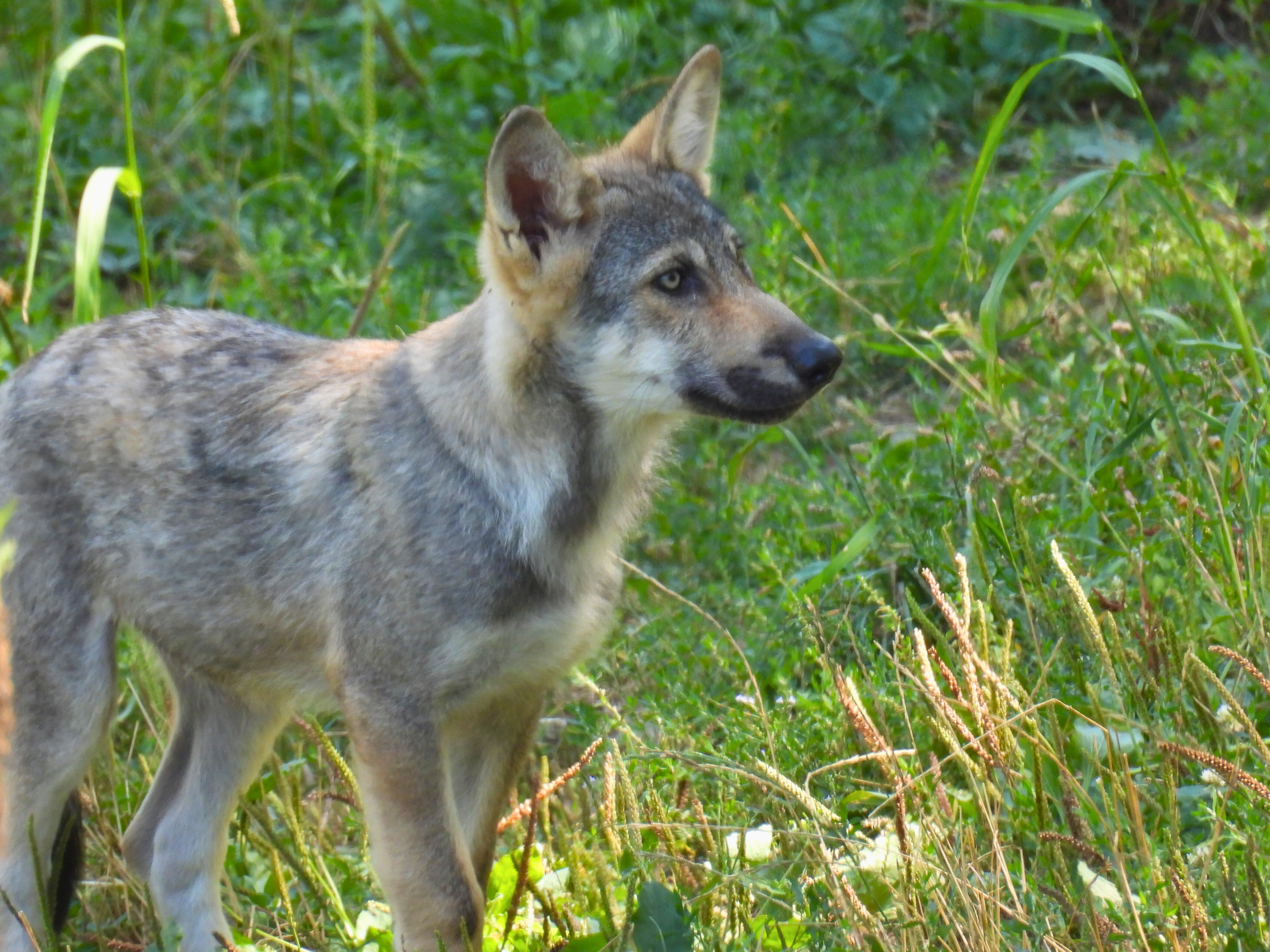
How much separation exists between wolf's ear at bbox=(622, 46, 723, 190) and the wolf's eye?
0.48 metres

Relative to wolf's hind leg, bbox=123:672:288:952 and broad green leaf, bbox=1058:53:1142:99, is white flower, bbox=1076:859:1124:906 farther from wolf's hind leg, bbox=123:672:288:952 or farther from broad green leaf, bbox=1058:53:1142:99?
wolf's hind leg, bbox=123:672:288:952

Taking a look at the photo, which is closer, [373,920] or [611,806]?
[611,806]

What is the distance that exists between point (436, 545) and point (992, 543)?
1662 millimetres

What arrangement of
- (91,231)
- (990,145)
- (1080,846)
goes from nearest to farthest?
(1080,846), (990,145), (91,231)

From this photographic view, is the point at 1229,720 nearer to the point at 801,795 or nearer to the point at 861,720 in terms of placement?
the point at 861,720

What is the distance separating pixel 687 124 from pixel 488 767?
1.93m

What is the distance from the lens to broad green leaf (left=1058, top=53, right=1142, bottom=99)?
3.42 metres

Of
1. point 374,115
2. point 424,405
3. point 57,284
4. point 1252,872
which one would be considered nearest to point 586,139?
point 374,115

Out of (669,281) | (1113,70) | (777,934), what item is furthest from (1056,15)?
(777,934)

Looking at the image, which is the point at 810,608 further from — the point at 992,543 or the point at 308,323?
the point at 308,323

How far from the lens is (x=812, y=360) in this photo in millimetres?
3830

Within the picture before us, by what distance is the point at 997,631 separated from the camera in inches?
169

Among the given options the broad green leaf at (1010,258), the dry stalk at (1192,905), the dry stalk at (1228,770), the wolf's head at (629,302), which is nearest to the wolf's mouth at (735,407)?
the wolf's head at (629,302)

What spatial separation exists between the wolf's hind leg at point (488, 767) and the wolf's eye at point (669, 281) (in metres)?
1.14
